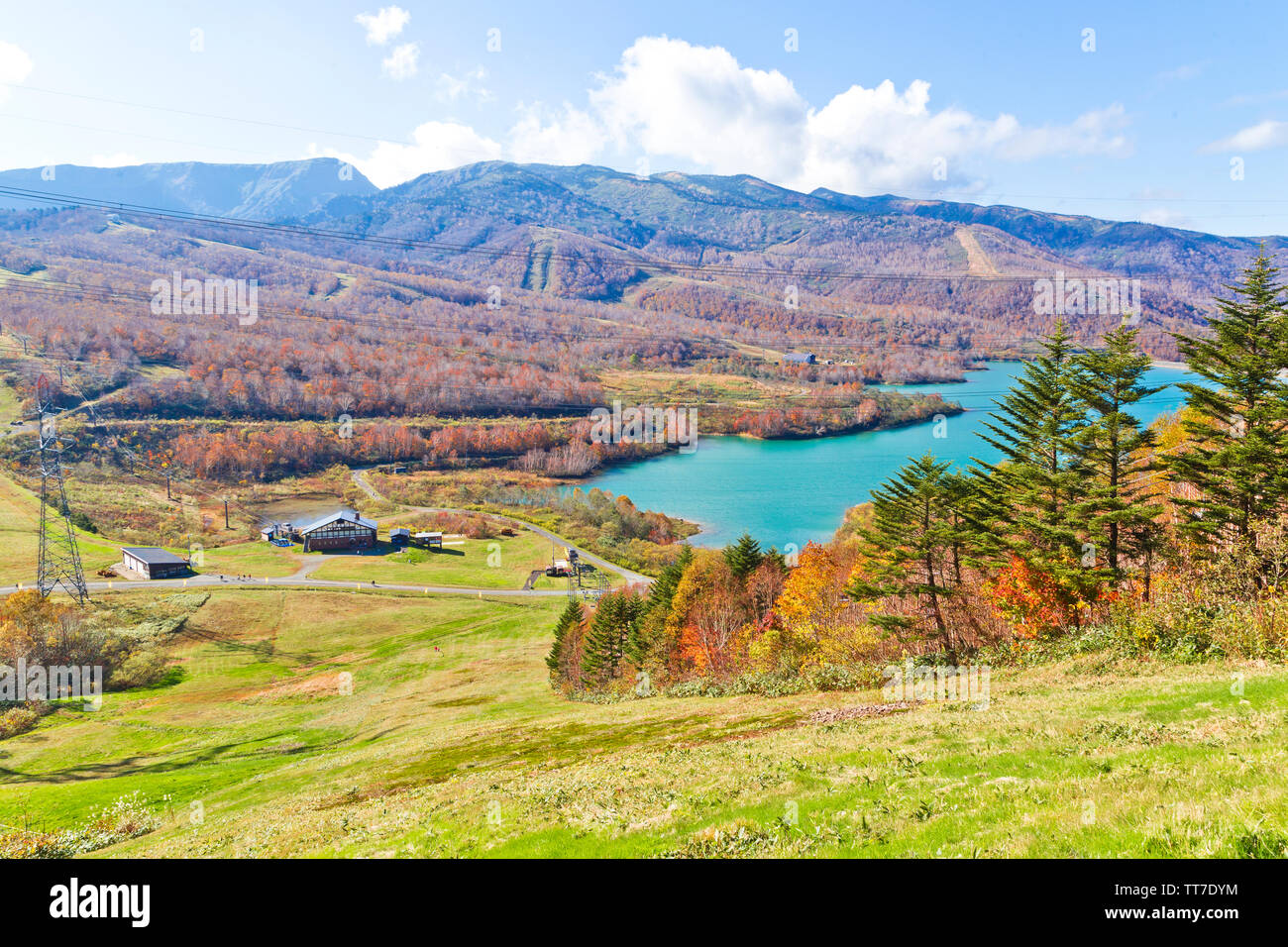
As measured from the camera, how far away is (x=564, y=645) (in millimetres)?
50594

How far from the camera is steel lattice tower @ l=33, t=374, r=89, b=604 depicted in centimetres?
5590

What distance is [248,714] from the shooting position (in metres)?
43.3

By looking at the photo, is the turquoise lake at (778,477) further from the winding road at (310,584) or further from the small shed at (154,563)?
the small shed at (154,563)

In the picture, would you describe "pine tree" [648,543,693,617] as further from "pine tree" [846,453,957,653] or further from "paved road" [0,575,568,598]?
"paved road" [0,575,568,598]

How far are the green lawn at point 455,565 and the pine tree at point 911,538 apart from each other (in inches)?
2213

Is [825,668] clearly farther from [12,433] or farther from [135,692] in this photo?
[12,433]

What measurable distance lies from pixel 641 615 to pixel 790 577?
12281 mm

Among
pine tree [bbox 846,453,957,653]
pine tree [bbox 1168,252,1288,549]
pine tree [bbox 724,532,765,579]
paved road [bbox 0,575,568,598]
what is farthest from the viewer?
paved road [bbox 0,575,568,598]

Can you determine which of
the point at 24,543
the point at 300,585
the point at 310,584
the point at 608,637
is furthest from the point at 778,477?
the point at 24,543

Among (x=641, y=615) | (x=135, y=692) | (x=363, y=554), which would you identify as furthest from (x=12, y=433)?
(x=641, y=615)

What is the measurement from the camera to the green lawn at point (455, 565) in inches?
3216

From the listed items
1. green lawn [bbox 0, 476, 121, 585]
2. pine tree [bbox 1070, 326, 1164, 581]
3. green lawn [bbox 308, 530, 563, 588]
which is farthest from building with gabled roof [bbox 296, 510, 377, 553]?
pine tree [bbox 1070, 326, 1164, 581]

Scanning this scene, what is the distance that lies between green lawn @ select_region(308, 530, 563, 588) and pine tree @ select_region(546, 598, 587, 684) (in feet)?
102

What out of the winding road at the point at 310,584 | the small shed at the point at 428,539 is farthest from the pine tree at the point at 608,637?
the small shed at the point at 428,539
